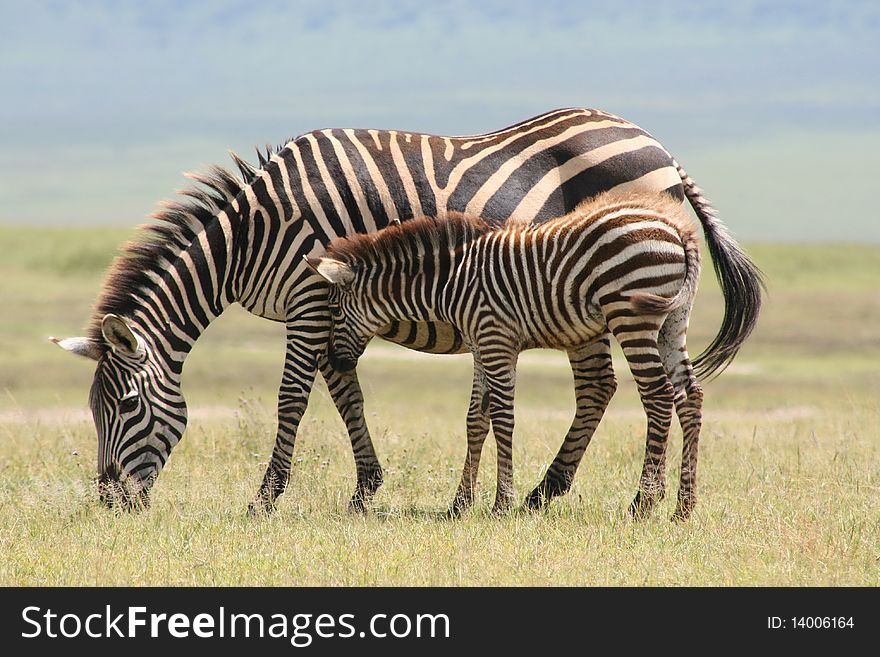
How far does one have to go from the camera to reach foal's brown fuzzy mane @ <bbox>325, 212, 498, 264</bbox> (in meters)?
8.12

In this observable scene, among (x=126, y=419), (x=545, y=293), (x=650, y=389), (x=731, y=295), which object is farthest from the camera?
(x=731, y=295)

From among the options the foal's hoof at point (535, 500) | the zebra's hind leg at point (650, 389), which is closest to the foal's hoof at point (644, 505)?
the zebra's hind leg at point (650, 389)

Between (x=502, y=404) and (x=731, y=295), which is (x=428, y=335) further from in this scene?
(x=731, y=295)

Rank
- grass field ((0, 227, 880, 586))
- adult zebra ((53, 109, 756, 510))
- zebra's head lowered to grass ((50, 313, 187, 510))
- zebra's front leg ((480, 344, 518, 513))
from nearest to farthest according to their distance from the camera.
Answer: grass field ((0, 227, 880, 586)) < zebra's front leg ((480, 344, 518, 513)) < zebra's head lowered to grass ((50, 313, 187, 510)) < adult zebra ((53, 109, 756, 510))

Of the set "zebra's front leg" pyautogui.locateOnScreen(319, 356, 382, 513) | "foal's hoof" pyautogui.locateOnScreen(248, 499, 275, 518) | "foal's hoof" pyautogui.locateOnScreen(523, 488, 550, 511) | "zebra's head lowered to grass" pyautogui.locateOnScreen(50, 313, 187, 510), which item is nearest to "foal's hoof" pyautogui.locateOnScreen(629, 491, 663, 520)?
"foal's hoof" pyautogui.locateOnScreen(523, 488, 550, 511)

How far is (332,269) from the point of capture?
26.9ft

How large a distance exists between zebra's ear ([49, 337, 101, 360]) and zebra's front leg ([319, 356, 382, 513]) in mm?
1830

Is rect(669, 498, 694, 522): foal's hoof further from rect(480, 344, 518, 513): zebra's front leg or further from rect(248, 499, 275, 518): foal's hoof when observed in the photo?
rect(248, 499, 275, 518): foal's hoof

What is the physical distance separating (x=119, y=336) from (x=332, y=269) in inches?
67.2

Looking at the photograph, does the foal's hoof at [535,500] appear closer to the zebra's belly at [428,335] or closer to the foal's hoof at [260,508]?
the zebra's belly at [428,335]

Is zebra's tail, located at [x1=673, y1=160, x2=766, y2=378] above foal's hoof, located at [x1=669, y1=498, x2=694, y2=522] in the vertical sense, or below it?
above

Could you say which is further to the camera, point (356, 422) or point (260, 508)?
point (356, 422)

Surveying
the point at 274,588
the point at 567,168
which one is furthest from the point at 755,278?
the point at 274,588

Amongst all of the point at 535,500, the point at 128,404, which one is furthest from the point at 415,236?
the point at 128,404
